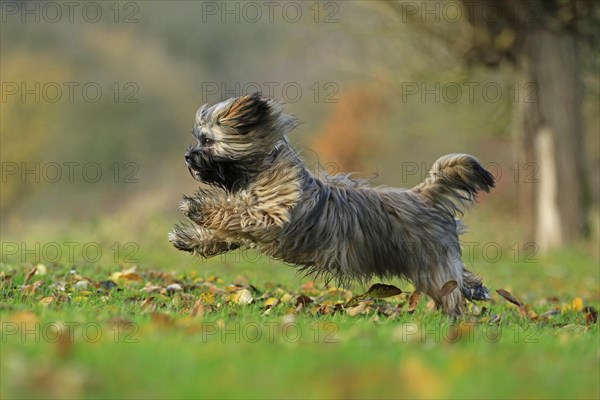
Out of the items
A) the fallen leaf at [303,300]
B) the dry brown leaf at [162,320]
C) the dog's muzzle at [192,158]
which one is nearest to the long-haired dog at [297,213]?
the dog's muzzle at [192,158]

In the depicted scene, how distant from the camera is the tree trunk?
1853 centimetres

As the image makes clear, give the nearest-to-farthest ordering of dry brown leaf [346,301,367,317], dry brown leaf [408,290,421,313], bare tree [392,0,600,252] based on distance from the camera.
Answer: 1. dry brown leaf [346,301,367,317]
2. dry brown leaf [408,290,421,313]
3. bare tree [392,0,600,252]

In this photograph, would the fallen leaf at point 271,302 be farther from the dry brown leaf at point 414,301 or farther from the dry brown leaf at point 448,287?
the dry brown leaf at point 448,287

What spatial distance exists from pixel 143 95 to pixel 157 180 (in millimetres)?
3748

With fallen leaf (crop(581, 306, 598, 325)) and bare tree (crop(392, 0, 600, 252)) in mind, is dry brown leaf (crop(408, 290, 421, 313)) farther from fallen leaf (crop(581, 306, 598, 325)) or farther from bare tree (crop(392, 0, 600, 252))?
bare tree (crop(392, 0, 600, 252))

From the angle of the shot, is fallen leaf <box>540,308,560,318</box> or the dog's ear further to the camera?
fallen leaf <box>540,308,560,318</box>

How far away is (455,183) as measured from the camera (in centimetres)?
717

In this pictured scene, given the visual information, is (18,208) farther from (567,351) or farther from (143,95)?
(567,351)

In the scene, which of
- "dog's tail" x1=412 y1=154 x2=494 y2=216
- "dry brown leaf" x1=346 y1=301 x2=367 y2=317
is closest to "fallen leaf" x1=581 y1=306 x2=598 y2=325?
"dog's tail" x1=412 y1=154 x2=494 y2=216

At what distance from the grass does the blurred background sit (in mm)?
1916

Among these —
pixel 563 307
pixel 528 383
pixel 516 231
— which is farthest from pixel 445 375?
pixel 516 231

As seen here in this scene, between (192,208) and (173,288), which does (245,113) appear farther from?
(173,288)

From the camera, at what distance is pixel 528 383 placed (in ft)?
11.8

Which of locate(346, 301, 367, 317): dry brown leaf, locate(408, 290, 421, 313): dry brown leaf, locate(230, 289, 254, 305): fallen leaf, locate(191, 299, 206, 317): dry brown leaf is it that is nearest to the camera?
locate(191, 299, 206, 317): dry brown leaf
